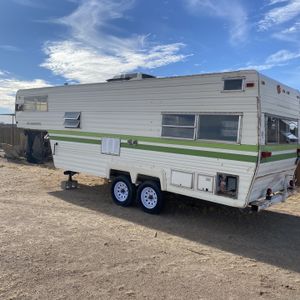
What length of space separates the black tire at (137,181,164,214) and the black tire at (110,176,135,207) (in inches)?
12.2

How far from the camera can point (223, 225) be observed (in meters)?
8.25

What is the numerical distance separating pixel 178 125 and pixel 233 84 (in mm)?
1605

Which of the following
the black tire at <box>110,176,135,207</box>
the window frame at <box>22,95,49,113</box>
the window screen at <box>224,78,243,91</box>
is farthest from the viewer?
the window frame at <box>22,95,49,113</box>

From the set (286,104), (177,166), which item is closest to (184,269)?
(177,166)

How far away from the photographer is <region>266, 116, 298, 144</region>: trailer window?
293 inches

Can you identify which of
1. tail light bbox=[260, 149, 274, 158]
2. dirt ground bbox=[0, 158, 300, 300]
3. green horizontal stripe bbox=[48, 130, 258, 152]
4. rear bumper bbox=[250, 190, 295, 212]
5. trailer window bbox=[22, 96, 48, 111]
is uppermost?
trailer window bbox=[22, 96, 48, 111]

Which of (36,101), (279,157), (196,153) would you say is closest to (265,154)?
(279,157)

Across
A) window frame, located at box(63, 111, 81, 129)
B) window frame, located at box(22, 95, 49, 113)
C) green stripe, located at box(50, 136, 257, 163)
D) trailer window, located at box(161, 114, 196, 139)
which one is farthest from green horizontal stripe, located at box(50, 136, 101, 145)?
trailer window, located at box(161, 114, 196, 139)

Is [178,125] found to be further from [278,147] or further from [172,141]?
[278,147]

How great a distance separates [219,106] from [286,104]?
182cm

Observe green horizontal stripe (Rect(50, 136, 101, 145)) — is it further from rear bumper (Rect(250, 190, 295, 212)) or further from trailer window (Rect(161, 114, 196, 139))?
rear bumper (Rect(250, 190, 295, 212))

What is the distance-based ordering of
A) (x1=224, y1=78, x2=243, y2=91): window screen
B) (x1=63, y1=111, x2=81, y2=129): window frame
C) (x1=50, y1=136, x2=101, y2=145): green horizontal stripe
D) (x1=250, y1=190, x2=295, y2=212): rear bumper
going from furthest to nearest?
(x1=63, y1=111, x2=81, y2=129): window frame < (x1=50, y1=136, x2=101, y2=145): green horizontal stripe < (x1=250, y1=190, x2=295, y2=212): rear bumper < (x1=224, y1=78, x2=243, y2=91): window screen

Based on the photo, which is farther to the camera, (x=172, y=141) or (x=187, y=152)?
(x=172, y=141)

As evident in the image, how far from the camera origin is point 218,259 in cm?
620
